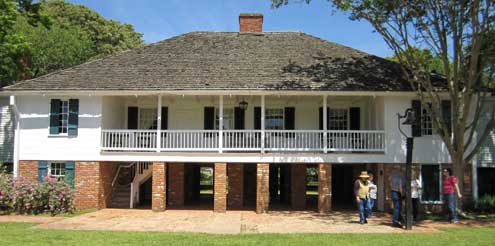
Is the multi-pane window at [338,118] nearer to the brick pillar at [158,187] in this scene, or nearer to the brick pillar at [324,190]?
the brick pillar at [324,190]

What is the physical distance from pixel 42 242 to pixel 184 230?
4057mm

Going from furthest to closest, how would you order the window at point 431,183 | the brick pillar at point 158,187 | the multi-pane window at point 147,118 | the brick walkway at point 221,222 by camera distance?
the multi-pane window at point 147,118
the window at point 431,183
the brick pillar at point 158,187
the brick walkway at point 221,222

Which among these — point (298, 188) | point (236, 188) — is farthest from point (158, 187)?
point (298, 188)

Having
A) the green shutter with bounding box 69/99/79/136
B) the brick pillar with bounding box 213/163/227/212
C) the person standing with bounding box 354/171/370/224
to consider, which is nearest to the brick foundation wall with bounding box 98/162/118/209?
the green shutter with bounding box 69/99/79/136

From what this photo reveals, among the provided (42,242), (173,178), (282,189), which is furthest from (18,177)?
(282,189)

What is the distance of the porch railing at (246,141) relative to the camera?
768 inches

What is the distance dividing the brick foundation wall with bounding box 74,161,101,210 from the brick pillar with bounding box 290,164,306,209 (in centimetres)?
831

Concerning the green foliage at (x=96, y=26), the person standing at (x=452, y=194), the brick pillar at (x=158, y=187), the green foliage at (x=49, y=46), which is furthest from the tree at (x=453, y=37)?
the green foliage at (x=96, y=26)

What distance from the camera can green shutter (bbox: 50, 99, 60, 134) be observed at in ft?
65.7

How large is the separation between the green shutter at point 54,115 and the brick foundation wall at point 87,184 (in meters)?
1.72

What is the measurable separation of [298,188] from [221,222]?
244 inches

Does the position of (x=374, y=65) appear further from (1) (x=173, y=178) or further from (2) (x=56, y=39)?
(2) (x=56, y=39)

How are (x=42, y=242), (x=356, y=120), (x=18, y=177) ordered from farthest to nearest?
(x=356, y=120), (x=18, y=177), (x=42, y=242)

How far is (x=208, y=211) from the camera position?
19.9 meters
